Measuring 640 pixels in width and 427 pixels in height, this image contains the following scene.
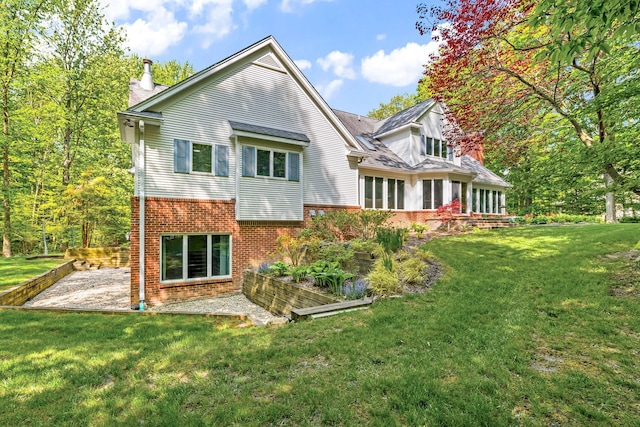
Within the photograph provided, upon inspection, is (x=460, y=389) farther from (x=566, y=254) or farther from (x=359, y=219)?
(x=359, y=219)

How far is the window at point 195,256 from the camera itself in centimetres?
984

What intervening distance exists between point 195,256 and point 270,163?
4433 mm

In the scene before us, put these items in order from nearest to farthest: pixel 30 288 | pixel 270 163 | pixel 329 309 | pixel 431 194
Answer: pixel 329 309 → pixel 30 288 → pixel 270 163 → pixel 431 194

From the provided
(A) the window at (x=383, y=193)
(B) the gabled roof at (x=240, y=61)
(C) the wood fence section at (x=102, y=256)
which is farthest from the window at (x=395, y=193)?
(C) the wood fence section at (x=102, y=256)

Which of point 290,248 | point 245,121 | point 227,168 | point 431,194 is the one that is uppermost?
point 245,121

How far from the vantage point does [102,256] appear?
17094 millimetres

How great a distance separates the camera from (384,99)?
36.0 metres

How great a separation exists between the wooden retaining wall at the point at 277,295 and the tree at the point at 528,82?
7.05 metres

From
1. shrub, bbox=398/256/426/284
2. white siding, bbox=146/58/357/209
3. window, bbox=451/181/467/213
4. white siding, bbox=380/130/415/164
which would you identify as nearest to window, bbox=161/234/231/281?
white siding, bbox=146/58/357/209

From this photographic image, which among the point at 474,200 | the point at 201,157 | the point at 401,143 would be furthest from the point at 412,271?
the point at 474,200

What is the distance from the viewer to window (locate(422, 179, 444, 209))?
56.3 ft

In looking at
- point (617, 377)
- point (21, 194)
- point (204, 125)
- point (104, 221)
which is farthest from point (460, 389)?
point (21, 194)

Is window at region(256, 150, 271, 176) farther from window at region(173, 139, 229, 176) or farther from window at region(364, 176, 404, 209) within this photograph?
window at region(364, 176, 404, 209)

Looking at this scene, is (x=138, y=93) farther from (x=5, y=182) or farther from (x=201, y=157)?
(x=5, y=182)
